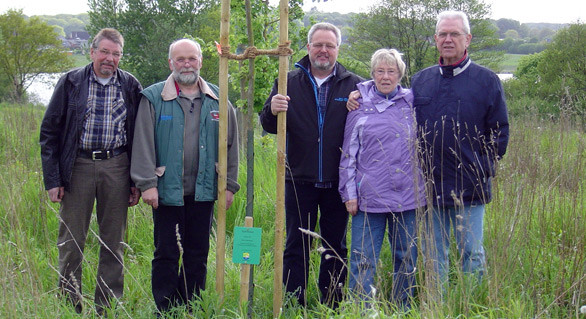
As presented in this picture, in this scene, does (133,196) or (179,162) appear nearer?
(179,162)

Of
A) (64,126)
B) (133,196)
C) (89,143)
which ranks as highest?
(64,126)

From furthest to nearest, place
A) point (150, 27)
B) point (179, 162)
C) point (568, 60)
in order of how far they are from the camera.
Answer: point (568, 60) < point (150, 27) < point (179, 162)

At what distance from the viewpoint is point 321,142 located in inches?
153

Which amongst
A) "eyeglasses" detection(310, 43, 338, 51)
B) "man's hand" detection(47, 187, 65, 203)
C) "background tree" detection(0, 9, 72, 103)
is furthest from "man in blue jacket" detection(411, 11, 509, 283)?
"background tree" detection(0, 9, 72, 103)

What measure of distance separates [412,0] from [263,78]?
25.9 meters

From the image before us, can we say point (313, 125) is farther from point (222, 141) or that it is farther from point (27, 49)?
point (27, 49)

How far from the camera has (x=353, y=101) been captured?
12.4ft

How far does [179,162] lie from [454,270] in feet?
6.66

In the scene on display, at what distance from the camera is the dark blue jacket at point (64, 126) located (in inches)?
155

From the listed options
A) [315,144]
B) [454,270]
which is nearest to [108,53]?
[315,144]

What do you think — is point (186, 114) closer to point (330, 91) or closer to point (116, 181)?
point (116, 181)

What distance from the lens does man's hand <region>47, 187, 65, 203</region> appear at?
3.96 metres

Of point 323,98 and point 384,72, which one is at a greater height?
→ point 384,72

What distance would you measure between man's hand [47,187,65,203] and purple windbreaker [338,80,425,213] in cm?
198
